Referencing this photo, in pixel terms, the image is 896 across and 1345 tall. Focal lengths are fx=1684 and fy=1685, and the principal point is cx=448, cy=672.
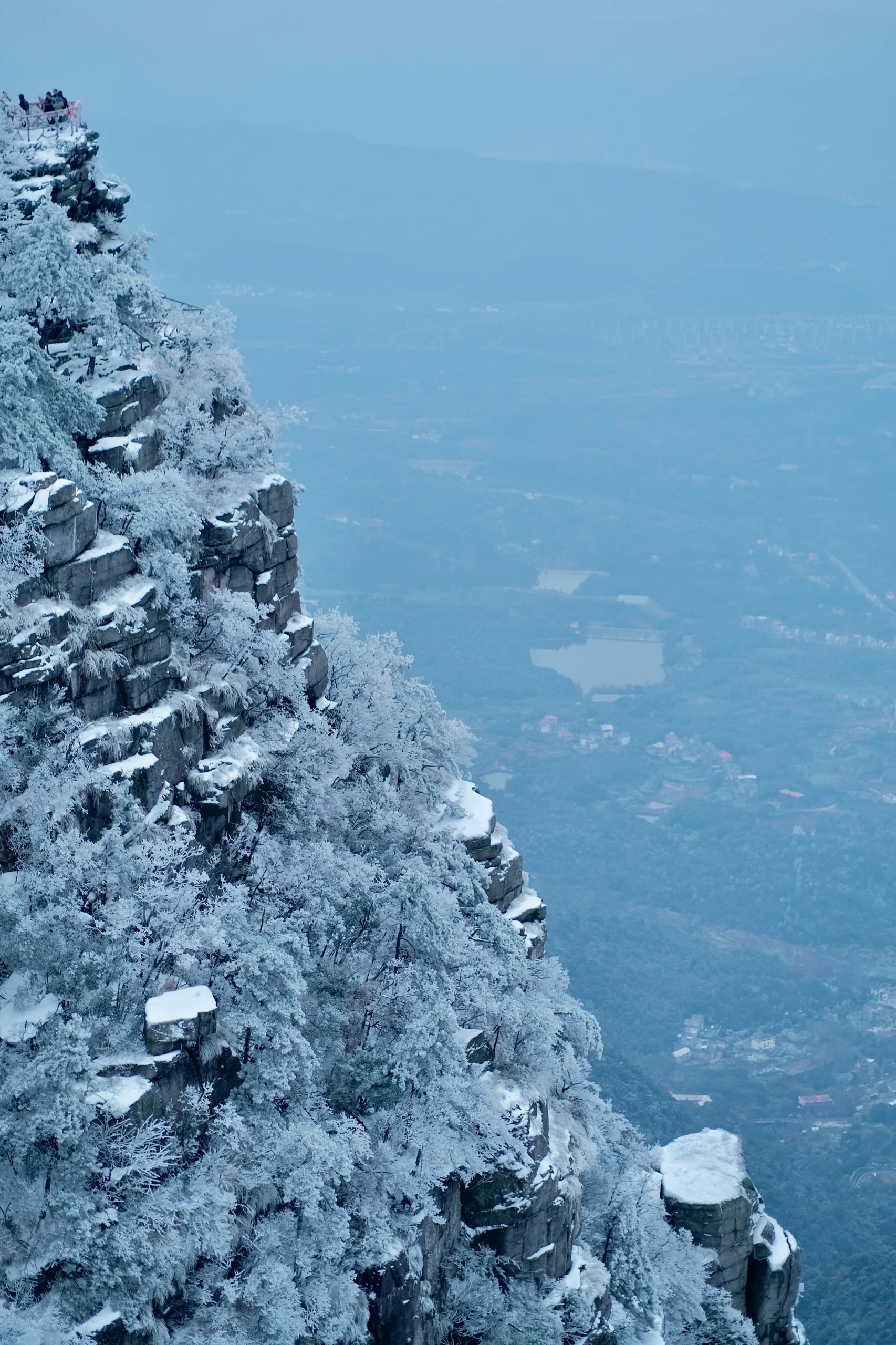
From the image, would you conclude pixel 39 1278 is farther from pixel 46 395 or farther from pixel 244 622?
pixel 46 395

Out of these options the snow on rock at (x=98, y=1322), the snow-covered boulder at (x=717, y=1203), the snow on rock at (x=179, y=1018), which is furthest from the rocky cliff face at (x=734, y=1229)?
the snow on rock at (x=98, y=1322)

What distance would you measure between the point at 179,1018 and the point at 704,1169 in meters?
32.6

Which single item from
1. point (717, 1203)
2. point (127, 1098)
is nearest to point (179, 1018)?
point (127, 1098)

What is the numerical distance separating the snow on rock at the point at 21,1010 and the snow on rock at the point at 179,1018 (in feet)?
8.00

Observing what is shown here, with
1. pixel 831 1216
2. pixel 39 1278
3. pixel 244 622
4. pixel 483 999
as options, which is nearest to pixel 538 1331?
pixel 483 999

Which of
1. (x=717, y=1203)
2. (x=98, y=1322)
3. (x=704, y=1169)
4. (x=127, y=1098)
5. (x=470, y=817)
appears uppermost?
(x=127, y=1098)

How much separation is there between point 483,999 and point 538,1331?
32.5 feet

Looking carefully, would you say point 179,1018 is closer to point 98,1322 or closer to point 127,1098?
point 127,1098

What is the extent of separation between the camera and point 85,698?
46094mm

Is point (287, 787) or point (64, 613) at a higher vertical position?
point (64, 613)

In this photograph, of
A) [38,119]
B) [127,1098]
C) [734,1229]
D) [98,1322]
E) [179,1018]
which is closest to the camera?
[98,1322]

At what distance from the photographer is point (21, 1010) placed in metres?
41.7

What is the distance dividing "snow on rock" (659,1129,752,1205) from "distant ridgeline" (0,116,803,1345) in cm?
303

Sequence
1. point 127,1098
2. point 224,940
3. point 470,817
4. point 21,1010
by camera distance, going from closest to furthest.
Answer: point 127,1098
point 21,1010
point 224,940
point 470,817
